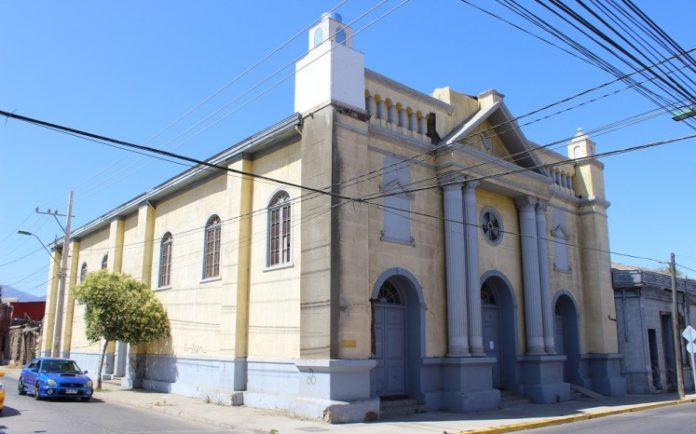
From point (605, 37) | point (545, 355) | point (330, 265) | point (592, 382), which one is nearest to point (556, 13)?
point (605, 37)

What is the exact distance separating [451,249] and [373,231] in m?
2.98

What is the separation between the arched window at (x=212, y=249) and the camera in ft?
70.9

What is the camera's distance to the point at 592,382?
24359 mm

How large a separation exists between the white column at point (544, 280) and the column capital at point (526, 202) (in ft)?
1.34

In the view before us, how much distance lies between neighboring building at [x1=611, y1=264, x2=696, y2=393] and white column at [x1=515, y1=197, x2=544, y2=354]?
23.0 feet

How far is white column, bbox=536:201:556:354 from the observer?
2144cm

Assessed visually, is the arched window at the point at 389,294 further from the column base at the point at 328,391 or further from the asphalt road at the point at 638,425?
the asphalt road at the point at 638,425

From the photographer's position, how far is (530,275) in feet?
70.9

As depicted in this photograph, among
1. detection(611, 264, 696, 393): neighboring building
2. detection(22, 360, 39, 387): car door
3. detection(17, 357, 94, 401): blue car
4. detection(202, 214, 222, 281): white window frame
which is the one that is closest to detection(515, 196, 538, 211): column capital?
detection(611, 264, 696, 393): neighboring building

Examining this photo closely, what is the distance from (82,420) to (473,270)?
38.8 feet

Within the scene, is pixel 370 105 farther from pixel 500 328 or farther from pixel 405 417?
pixel 500 328

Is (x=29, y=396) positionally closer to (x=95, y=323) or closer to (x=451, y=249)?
(x=95, y=323)

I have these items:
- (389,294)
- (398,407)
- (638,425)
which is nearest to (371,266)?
(389,294)

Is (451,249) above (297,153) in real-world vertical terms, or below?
below
